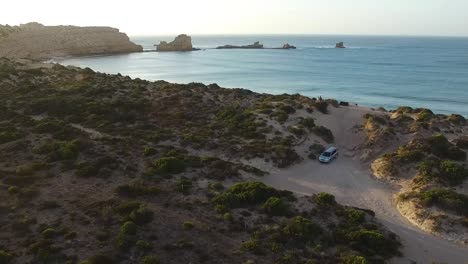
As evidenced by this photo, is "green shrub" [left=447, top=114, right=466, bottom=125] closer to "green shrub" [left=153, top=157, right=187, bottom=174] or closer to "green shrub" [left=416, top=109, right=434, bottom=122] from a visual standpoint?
"green shrub" [left=416, top=109, right=434, bottom=122]

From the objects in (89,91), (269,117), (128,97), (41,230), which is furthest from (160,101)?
(41,230)

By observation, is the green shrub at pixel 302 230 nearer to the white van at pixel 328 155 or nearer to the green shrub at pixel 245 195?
the green shrub at pixel 245 195

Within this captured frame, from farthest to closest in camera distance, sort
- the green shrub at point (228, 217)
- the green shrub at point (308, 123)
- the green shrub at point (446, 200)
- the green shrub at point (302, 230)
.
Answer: the green shrub at point (308, 123), the green shrub at point (446, 200), the green shrub at point (228, 217), the green shrub at point (302, 230)

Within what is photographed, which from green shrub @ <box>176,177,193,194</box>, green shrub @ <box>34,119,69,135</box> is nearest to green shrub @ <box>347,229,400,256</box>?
green shrub @ <box>176,177,193,194</box>

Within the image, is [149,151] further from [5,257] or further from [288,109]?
[288,109]

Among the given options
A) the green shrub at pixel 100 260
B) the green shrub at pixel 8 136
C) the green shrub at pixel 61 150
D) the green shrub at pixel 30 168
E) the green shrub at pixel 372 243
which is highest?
the green shrub at pixel 8 136

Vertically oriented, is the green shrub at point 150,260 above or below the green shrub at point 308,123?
below

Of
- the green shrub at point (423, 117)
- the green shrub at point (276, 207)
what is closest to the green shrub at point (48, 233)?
the green shrub at point (276, 207)
